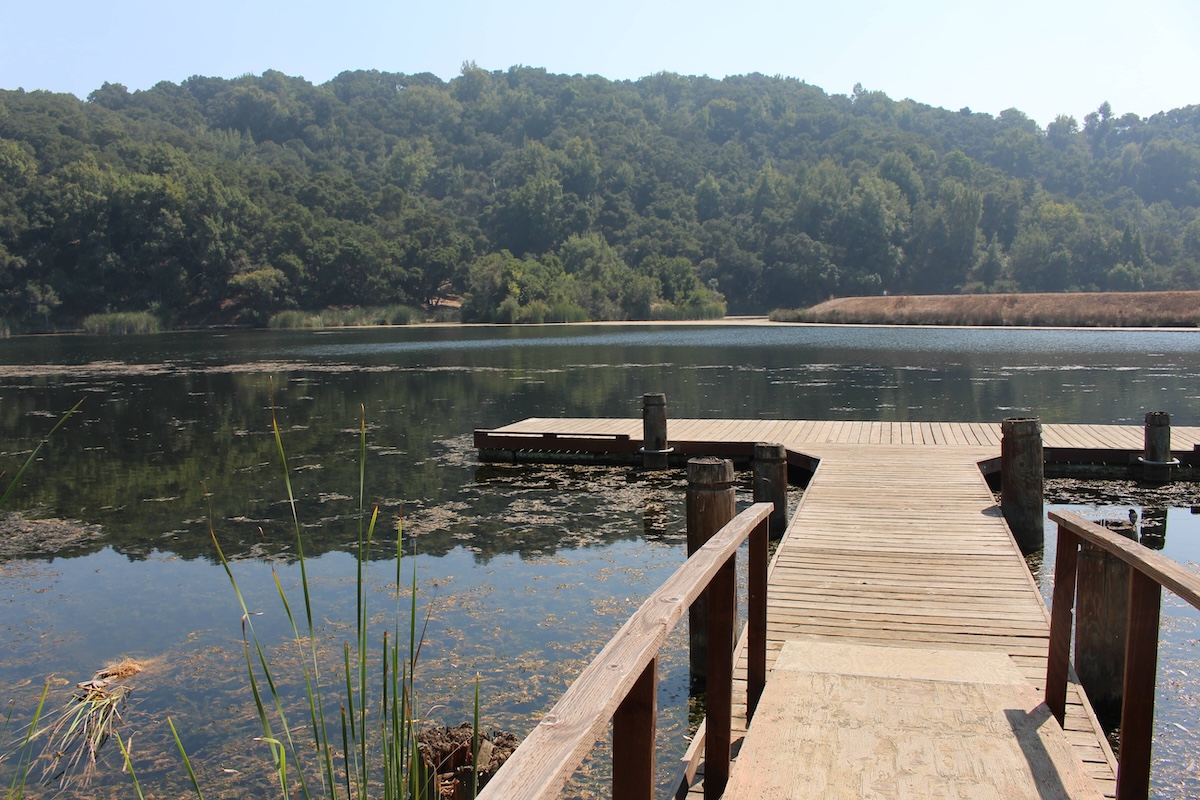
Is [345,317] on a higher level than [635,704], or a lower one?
lower

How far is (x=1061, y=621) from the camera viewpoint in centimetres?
374

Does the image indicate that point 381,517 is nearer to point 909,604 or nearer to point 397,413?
point 909,604

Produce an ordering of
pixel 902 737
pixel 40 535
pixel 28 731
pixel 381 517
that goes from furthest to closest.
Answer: pixel 381 517, pixel 40 535, pixel 28 731, pixel 902 737

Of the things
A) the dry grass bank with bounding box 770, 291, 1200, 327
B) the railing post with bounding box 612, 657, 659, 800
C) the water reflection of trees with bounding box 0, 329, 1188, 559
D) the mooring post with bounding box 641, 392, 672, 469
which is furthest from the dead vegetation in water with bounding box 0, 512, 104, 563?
the dry grass bank with bounding box 770, 291, 1200, 327

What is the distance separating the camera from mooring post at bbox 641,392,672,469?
483 inches

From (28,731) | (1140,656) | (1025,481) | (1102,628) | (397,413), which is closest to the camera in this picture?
(1140,656)

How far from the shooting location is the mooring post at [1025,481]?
8516mm

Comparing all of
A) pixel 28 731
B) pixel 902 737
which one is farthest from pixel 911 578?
pixel 28 731

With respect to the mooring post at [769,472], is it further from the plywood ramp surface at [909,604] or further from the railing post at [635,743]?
the railing post at [635,743]

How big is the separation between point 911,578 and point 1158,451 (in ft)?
20.8

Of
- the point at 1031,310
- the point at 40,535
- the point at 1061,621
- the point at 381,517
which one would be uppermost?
the point at 1031,310

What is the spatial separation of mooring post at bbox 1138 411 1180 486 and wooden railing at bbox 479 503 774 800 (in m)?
8.66

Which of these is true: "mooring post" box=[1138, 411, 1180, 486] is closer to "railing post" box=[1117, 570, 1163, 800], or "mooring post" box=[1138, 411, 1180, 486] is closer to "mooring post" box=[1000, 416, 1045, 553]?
"mooring post" box=[1000, 416, 1045, 553]

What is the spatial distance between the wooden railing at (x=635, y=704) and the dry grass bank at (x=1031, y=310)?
2161 inches
